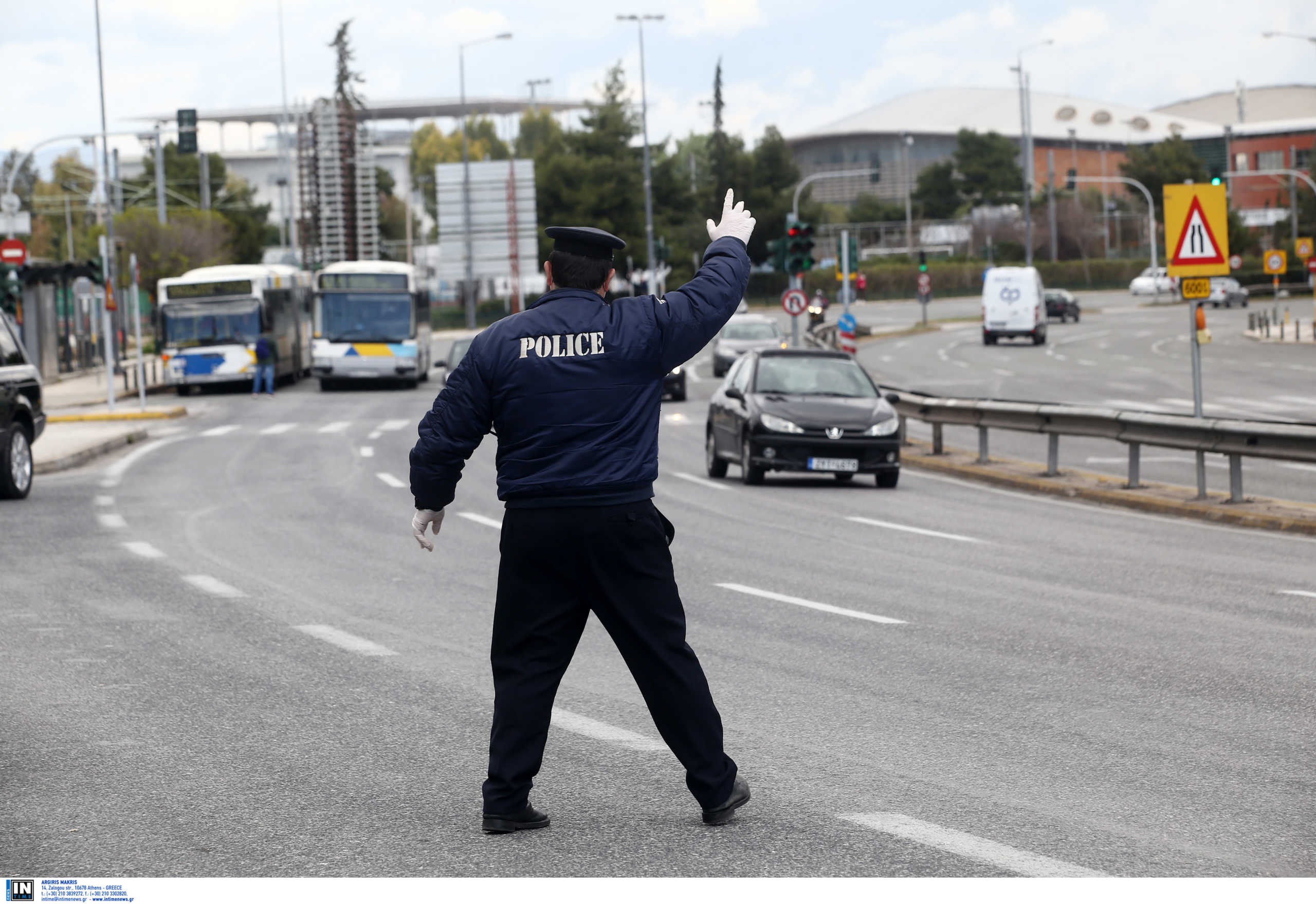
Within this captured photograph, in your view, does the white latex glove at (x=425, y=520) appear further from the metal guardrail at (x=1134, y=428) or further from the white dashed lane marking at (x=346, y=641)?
the metal guardrail at (x=1134, y=428)

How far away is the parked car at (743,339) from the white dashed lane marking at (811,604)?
36.6m

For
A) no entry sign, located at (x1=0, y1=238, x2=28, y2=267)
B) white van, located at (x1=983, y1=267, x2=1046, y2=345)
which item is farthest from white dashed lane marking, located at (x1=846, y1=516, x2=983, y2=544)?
white van, located at (x1=983, y1=267, x2=1046, y2=345)

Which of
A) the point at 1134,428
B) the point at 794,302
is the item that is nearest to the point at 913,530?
the point at 1134,428

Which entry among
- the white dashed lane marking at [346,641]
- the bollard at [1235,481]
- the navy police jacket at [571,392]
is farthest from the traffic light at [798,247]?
the navy police jacket at [571,392]

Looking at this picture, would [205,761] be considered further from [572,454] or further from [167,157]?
[167,157]

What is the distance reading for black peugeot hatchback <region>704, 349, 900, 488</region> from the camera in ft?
62.8

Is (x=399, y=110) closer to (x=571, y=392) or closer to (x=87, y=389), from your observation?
(x=87, y=389)

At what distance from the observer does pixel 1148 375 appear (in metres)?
42.1

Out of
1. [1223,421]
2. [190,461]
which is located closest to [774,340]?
[190,461]

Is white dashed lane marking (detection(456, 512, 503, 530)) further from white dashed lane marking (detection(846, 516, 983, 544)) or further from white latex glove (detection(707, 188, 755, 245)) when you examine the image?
white latex glove (detection(707, 188, 755, 245))

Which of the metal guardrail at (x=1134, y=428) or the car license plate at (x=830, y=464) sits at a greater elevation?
the metal guardrail at (x=1134, y=428)

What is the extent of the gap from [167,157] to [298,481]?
9872 cm

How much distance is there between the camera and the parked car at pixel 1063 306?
84.9m

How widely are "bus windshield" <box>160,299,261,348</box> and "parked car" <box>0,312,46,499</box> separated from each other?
81.1 ft
